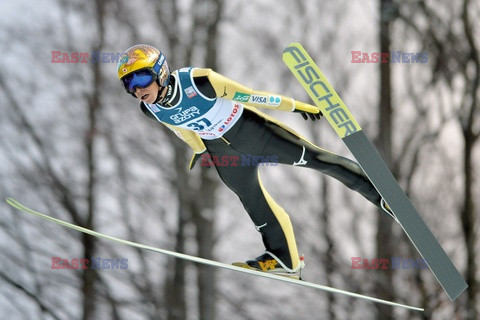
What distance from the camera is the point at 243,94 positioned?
15.2 feet

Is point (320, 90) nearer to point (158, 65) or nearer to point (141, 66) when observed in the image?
point (158, 65)

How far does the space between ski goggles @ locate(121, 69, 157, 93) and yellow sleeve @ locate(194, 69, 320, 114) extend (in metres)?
0.29

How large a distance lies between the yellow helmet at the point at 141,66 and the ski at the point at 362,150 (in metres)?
0.78

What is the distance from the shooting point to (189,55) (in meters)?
10.6

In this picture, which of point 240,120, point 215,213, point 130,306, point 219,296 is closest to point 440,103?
point 215,213

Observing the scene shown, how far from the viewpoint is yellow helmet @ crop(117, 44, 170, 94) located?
444 cm

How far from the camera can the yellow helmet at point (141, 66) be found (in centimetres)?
444

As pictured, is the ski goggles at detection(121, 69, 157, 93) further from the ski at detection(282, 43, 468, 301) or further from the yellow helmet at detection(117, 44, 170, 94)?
the ski at detection(282, 43, 468, 301)

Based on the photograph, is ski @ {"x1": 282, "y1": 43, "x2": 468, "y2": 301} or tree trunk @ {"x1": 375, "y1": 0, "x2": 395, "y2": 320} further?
tree trunk @ {"x1": 375, "y1": 0, "x2": 395, "y2": 320}

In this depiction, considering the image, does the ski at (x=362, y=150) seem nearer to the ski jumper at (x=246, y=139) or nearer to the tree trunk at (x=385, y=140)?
the ski jumper at (x=246, y=139)

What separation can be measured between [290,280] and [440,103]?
24.2 ft

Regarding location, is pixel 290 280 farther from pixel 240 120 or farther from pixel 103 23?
pixel 103 23
